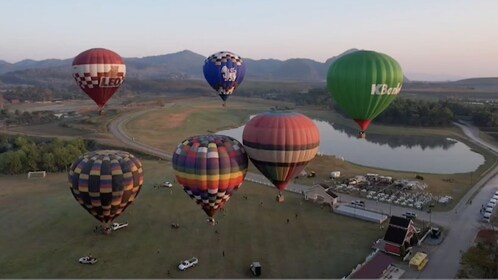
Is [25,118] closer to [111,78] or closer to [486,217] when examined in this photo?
[111,78]

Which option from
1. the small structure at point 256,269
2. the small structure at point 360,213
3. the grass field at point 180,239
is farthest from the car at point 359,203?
the small structure at point 256,269

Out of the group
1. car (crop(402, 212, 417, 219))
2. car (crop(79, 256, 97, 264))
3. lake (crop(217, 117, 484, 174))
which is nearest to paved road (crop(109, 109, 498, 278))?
car (crop(402, 212, 417, 219))

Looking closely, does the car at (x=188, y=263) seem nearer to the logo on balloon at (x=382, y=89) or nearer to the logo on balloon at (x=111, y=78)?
the logo on balloon at (x=382, y=89)

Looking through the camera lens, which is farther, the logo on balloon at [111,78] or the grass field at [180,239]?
the logo on balloon at [111,78]

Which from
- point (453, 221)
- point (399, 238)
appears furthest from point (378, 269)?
point (453, 221)

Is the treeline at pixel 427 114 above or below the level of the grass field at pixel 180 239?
above

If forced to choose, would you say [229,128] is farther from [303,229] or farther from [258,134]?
[258,134]

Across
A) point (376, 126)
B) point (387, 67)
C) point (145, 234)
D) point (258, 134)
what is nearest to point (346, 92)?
point (387, 67)
